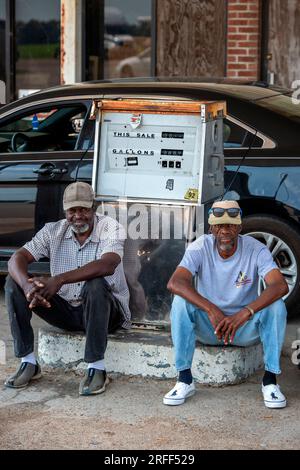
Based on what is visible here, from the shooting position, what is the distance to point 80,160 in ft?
25.5

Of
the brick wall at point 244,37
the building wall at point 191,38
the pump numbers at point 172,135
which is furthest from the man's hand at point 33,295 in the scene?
the building wall at point 191,38

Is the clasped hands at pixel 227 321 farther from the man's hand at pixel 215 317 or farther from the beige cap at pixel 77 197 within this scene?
the beige cap at pixel 77 197

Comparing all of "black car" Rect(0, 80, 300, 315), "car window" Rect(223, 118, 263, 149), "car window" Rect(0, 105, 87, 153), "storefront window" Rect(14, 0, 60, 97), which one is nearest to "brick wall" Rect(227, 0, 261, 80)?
"storefront window" Rect(14, 0, 60, 97)

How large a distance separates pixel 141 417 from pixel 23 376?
0.93 m

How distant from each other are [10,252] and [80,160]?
966mm

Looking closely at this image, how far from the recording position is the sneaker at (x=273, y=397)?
19.1 ft

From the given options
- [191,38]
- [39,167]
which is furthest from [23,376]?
[191,38]

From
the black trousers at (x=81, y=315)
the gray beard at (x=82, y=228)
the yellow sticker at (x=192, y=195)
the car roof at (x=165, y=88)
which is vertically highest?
the car roof at (x=165, y=88)

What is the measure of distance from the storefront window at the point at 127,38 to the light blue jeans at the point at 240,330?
6994 mm

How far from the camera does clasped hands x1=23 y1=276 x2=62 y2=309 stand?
6.04 meters

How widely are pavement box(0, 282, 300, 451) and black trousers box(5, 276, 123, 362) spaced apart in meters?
0.29

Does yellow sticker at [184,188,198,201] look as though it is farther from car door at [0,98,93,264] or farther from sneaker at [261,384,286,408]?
car door at [0,98,93,264]

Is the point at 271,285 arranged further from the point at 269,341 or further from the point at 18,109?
the point at 18,109

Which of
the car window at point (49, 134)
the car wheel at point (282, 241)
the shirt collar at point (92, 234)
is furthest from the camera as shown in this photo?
the car window at point (49, 134)
